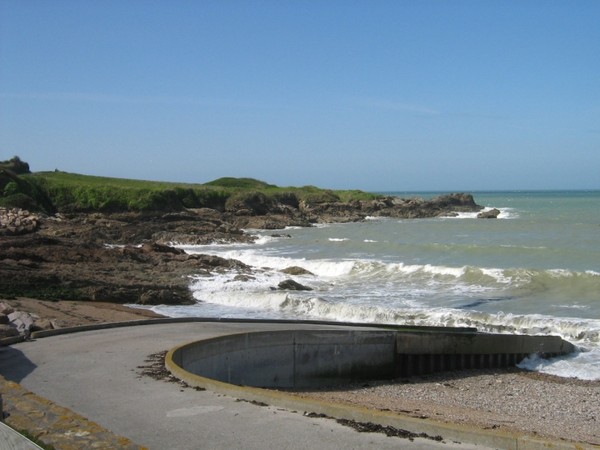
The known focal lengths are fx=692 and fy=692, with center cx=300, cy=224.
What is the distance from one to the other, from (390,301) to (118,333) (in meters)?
13.2

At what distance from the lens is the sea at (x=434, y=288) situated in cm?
2141

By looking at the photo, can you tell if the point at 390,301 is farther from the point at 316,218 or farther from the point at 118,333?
the point at 316,218

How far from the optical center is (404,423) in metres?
7.53

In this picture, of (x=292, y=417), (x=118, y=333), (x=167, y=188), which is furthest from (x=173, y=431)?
(x=167, y=188)

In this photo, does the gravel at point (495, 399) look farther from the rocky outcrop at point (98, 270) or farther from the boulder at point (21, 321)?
the rocky outcrop at point (98, 270)

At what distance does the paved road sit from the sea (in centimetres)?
986

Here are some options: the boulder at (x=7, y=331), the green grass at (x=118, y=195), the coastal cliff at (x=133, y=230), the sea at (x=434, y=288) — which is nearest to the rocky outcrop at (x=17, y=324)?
the boulder at (x=7, y=331)

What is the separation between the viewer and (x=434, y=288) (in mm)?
29344

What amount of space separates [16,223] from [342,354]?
33113 mm

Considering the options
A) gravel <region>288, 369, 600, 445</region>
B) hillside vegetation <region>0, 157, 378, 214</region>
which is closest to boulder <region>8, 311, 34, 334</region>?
gravel <region>288, 369, 600, 445</region>

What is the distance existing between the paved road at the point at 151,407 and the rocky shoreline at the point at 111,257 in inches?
131

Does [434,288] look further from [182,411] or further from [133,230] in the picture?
[133,230]

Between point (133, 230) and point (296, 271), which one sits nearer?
point (296, 271)

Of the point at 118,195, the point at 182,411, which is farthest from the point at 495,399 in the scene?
the point at 118,195
